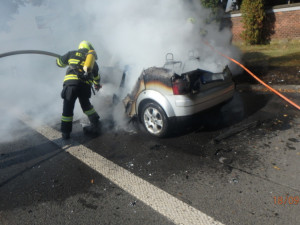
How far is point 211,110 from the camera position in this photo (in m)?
4.05

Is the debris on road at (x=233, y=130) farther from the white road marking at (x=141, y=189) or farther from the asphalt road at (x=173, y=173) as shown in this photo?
the white road marking at (x=141, y=189)

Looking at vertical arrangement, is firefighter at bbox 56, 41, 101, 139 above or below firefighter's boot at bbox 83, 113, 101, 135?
above

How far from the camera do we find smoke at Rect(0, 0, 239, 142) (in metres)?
4.88

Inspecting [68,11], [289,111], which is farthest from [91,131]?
[68,11]

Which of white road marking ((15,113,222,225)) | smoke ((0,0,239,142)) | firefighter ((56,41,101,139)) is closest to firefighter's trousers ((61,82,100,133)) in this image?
firefighter ((56,41,101,139))

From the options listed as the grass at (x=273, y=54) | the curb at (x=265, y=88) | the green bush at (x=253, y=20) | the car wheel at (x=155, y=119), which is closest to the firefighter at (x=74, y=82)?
the car wheel at (x=155, y=119)

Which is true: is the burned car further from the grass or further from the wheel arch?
the grass

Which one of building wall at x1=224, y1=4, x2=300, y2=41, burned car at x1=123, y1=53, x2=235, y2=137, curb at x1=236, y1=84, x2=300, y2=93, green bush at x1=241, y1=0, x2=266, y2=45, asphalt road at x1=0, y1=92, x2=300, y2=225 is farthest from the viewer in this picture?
green bush at x1=241, y1=0, x2=266, y2=45

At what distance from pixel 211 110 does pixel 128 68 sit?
5.87 ft

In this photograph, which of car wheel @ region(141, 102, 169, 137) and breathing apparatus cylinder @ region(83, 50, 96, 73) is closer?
car wheel @ region(141, 102, 169, 137)

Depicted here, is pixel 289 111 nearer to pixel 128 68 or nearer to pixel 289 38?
pixel 128 68

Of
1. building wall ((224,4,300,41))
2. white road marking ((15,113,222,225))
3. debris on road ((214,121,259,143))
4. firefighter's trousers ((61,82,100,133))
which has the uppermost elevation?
building wall ((224,4,300,41))

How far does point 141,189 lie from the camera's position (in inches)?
117

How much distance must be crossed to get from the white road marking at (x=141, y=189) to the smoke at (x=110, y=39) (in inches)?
51.3
